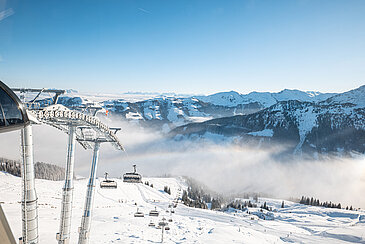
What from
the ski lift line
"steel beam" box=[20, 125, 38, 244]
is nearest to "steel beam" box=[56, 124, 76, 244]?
the ski lift line

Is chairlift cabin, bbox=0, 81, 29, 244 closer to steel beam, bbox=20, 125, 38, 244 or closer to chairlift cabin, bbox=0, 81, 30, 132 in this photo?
chairlift cabin, bbox=0, 81, 30, 132

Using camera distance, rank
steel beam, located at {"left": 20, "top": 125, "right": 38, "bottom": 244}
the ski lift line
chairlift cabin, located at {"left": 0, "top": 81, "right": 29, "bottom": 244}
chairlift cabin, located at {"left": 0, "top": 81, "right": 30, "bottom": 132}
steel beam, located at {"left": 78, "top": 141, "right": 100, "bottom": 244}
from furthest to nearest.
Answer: steel beam, located at {"left": 78, "top": 141, "right": 100, "bottom": 244}
the ski lift line
steel beam, located at {"left": 20, "top": 125, "right": 38, "bottom": 244}
chairlift cabin, located at {"left": 0, "top": 81, "right": 30, "bottom": 132}
chairlift cabin, located at {"left": 0, "top": 81, "right": 29, "bottom": 244}

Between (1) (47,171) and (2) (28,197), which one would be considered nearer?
(2) (28,197)

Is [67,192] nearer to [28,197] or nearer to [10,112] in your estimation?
[28,197]

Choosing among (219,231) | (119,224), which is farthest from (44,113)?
(219,231)

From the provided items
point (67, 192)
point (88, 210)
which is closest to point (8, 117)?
point (67, 192)

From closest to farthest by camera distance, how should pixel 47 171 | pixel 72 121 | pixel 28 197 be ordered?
pixel 28 197, pixel 72 121, pixel 47 171

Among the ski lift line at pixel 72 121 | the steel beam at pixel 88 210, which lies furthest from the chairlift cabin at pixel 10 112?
the steel beam at pixel 88 210

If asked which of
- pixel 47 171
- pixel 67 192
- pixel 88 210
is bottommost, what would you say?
pixel 47 171
